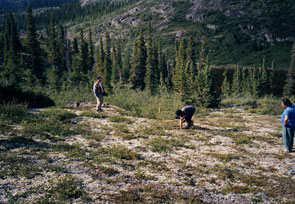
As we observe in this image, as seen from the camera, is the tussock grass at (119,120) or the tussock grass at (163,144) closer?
the tussock grass at (163,144)

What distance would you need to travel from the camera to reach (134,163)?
28.1 feet

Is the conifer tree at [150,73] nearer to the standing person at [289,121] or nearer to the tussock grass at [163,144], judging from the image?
the tussock grass at [163,144]

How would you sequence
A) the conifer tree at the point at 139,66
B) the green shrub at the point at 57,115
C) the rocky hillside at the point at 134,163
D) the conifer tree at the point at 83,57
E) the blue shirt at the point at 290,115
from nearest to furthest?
1. the rocky hillside at the point at 134,163
2. the blue shirt at the point at 290,115
3. the green shrub at the point at 57,115
4. the conifer tree at the point at 139,66
5. the conifer tree at the point at 83,57

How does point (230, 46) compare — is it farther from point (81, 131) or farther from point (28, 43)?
point (81, 131)

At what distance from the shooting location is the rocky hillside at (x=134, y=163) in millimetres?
6332

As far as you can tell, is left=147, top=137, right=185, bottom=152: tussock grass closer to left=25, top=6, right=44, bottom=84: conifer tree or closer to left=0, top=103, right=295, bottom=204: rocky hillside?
left=0, top=103, right=295, bottom=204: rocky hillside

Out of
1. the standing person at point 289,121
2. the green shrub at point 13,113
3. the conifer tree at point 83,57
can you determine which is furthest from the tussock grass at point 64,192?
the conifer tree at point 83,57

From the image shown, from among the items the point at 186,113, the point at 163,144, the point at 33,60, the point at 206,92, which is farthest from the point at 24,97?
the point at 33,60

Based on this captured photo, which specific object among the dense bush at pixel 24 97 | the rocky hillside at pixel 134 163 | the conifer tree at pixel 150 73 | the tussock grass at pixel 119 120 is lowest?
the rocky hillside at pixel 134 163

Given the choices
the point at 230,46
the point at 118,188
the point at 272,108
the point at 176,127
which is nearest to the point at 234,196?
the point at 118,188

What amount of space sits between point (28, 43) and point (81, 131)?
4040 cm

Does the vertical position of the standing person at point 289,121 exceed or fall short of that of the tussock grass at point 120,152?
it exceeds it

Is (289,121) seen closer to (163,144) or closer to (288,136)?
(288,136)

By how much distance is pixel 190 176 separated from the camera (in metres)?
7.74
